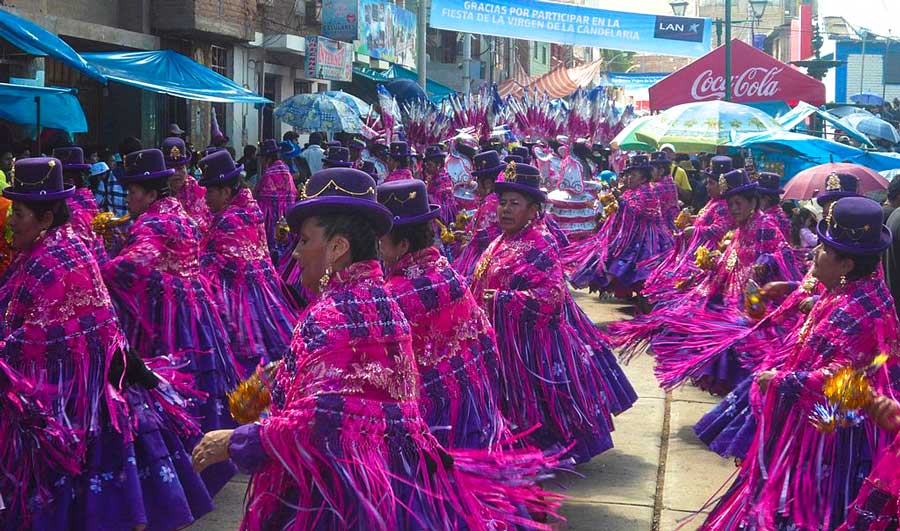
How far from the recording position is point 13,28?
32.4 feet

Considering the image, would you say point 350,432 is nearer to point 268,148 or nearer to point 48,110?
point 48,110

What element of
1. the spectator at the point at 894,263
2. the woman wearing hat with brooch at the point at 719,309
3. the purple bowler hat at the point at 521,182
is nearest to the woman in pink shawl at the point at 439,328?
the purple bowler hat at the point at 521,182

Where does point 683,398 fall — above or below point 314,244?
below

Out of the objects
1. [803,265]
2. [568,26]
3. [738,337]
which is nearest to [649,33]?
[568,26]

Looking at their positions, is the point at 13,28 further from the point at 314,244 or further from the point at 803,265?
the point at 314,244

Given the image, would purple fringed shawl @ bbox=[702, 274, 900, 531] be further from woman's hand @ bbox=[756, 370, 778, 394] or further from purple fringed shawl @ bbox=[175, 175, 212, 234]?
purple fringed shawl @ bbox=[175, 175, 212, 234]

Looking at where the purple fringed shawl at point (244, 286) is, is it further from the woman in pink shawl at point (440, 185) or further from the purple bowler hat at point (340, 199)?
the woman in pink shawl at point (440, 185)

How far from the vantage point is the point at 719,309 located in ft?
27.0

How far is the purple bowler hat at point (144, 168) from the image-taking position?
6348 mm

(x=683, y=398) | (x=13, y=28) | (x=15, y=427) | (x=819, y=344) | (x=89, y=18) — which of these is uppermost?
(x=89, y=18)

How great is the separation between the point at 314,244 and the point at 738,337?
4041 millimetres

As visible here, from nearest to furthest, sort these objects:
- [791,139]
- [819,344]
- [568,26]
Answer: [819,344]
[791,139]
[568,26]

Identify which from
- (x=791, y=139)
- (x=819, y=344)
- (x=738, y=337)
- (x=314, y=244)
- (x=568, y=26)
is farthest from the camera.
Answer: (x=568, y=26)

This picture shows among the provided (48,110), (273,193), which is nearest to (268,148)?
(273,193)
